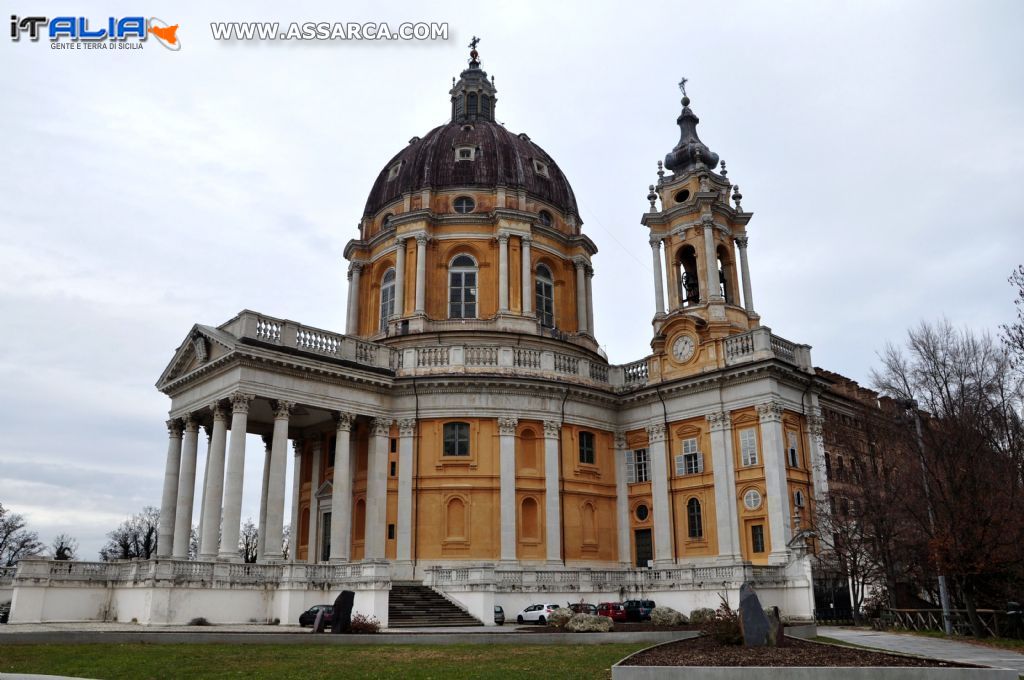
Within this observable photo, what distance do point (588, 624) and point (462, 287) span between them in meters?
25.2

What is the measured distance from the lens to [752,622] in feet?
51.8

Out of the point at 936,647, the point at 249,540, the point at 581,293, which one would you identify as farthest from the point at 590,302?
the point at 249,540

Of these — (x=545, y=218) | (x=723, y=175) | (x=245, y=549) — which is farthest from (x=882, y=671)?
(x=245, y=549)

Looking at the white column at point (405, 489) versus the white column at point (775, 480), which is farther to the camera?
the white column at point (405, 489)

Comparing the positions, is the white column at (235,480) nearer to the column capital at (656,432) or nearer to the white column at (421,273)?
the white column at (421,273)

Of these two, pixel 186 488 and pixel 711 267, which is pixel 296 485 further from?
pixel 711 267

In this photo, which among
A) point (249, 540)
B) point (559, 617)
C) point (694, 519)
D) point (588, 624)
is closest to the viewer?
point (588, 624)

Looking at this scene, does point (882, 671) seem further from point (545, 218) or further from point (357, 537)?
point (545, 218)

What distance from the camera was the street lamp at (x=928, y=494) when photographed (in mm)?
24641

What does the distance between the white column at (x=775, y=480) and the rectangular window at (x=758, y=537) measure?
73cm

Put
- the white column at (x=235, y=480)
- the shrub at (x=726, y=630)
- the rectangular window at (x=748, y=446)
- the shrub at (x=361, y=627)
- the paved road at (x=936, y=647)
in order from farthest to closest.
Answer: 1. the rectangular window at (x=748, y=446)
2. the white column at (x=235, y=480)
3. the shrub at (x=361, y=627)
4. the paved road at (x=936, y=647)
5. the shrub at (x=726, y=630)

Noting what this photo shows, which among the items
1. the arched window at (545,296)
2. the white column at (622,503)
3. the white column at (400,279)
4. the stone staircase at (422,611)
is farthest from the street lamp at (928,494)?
the white column at (400,279)

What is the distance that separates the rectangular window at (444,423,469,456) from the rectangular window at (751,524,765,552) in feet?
41.5

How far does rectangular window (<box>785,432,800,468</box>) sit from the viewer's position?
3591 centimetres
